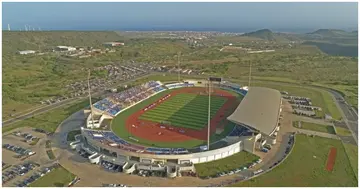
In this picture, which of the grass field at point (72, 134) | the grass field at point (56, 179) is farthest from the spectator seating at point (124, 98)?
the grass field at point (56, 179)

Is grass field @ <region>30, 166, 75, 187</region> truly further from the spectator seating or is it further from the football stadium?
the spectator seating

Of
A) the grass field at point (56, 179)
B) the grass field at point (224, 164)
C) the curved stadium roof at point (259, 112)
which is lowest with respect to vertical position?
the grass field at point (56, 179)

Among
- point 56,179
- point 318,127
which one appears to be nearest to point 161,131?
point 56,179

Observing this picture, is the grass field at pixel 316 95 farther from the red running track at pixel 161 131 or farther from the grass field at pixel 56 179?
the grass field at pixel 56 179

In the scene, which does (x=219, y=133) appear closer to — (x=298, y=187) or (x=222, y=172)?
(x=222, y=172)

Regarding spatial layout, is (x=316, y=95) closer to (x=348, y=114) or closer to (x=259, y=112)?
(x=348, y=114)

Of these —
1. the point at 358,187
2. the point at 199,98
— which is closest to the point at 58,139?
the point at 199,98
